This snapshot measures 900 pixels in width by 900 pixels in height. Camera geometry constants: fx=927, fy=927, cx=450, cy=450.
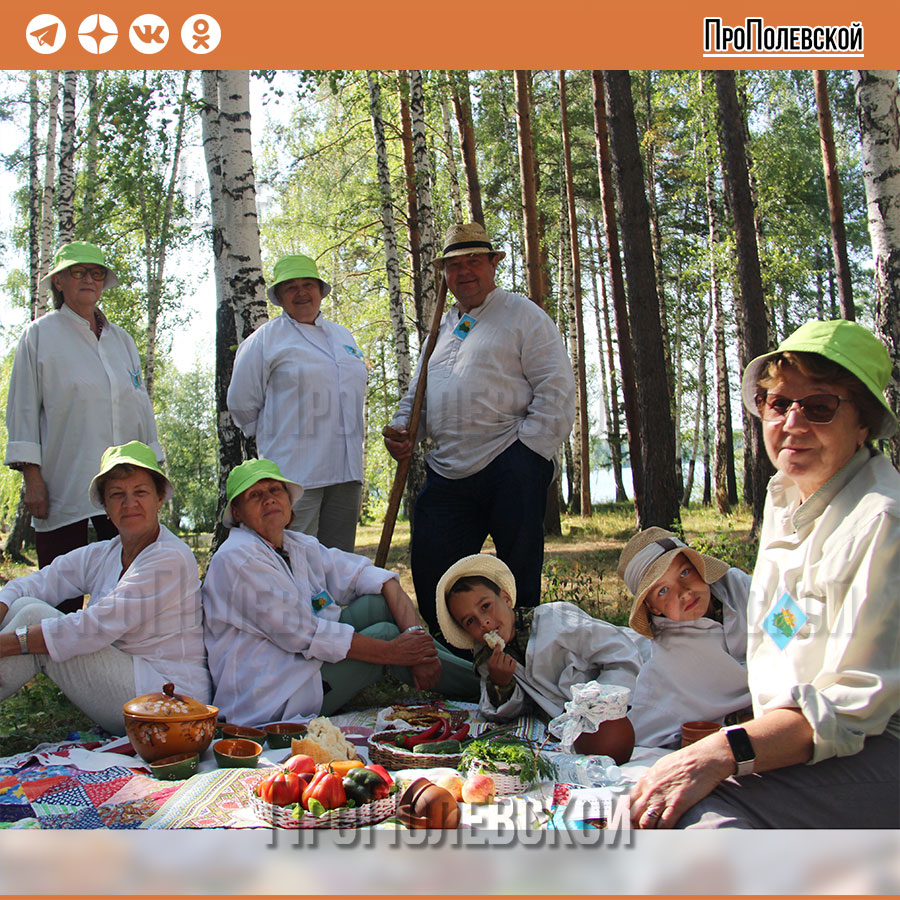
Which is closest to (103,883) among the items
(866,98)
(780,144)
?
(866,98)

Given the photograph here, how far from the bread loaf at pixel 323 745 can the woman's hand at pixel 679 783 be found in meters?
1.36

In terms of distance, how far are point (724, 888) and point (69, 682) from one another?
2.82 m

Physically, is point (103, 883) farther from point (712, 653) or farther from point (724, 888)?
point (712, 653)

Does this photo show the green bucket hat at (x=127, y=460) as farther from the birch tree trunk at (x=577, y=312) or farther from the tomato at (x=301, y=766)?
the birch tree trunk at (x=577, y=312)

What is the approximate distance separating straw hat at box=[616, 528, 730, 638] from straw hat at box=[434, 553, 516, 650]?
0.57m

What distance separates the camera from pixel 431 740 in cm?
347

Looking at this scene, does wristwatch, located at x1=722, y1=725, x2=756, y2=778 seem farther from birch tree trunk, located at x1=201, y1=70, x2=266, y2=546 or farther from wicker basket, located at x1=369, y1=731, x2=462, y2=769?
birch tree trunk, located at x1=201, y1=70, x2=266, y2=546

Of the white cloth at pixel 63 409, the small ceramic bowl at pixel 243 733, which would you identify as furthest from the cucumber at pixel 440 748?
the white cloth at pixel 63 409

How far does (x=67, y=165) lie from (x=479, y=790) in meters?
10.5

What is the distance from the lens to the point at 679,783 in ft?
6.77

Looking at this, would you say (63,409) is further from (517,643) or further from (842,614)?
(842,614)

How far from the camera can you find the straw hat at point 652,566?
10.8 feet

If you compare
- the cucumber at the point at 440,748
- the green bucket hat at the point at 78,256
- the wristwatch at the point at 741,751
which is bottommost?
the cucumber at the point at 440,748

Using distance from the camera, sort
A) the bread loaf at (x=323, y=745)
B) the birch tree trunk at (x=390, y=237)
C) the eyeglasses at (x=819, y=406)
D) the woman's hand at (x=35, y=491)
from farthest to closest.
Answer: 1. the birch tree trunk at (x=390, y=237)
2. the woman's hand at (x=35, y=491)
3. the bread loaf at (x=323, y=745)
4. the eyeglasses at (x=819, y=406)
